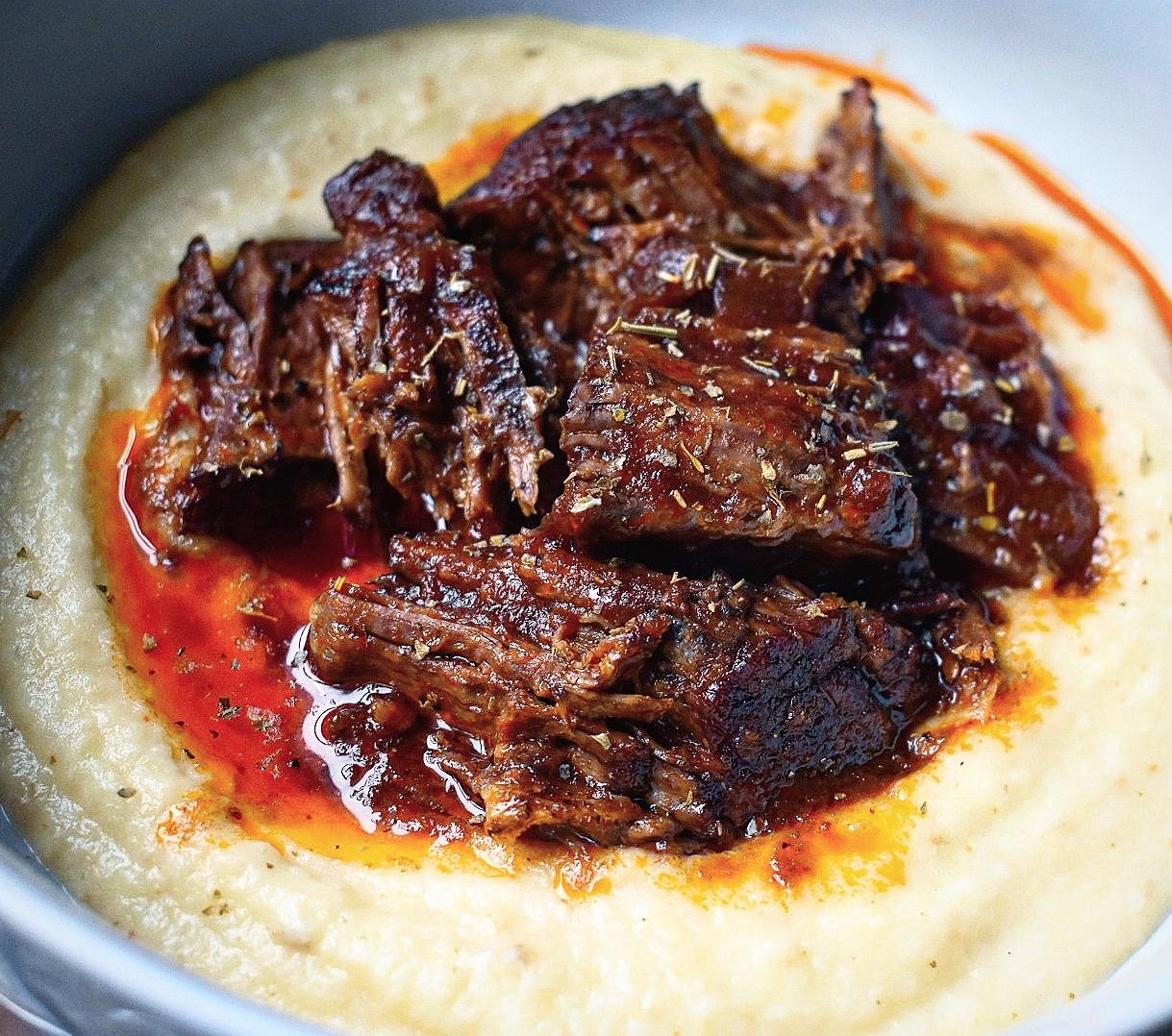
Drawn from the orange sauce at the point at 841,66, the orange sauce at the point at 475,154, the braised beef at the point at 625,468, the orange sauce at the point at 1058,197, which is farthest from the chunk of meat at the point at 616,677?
the orange sauce at the point at 841,66

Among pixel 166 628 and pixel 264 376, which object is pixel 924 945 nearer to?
pixel 166 628

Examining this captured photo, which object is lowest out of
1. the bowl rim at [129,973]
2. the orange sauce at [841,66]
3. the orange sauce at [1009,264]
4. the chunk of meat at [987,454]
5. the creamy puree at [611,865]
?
the creamy puree at [611,865]

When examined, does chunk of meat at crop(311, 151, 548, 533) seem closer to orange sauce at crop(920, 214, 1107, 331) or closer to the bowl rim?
the bowl rim

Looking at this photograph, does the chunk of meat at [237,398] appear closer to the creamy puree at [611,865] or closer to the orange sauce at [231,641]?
the orange sauce at [231,641]

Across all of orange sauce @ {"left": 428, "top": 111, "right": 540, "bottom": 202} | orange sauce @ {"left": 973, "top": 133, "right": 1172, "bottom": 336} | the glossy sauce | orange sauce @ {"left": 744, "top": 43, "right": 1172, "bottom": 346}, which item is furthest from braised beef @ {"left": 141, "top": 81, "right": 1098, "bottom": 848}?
orange sauce @ {"left": 973, "top": 133, "right": 1172, "bottom": 336}

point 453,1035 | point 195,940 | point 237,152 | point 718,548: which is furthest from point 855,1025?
point 237,152

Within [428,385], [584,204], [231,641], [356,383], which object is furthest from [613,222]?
[231,641]
